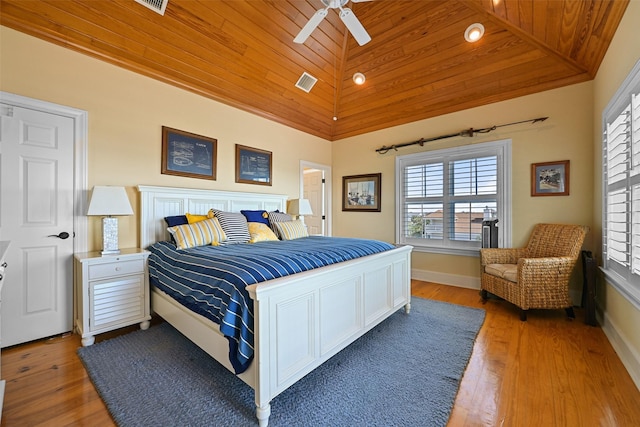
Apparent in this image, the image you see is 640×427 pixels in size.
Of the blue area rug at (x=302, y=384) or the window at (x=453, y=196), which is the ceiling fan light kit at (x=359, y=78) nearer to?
the window at (x=453, y=196)

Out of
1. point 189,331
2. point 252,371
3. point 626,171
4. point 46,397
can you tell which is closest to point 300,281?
point 252,371

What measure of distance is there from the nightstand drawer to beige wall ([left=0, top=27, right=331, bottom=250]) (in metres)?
0.48

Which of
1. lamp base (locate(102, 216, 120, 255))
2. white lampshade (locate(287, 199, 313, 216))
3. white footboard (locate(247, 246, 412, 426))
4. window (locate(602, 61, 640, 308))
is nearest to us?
white footboard (locate(247, 246, 412, 426))

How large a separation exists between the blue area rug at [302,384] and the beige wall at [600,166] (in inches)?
38.8

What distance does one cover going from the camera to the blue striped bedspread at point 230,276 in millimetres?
1450

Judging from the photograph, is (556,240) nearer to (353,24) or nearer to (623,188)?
(623,188)

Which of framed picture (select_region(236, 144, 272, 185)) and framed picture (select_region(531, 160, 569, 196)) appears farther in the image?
framed picture (select_region(236, 144, 272, 185))

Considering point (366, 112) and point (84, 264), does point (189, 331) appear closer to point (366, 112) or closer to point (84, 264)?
point (84, 264)

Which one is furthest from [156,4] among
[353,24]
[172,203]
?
[172,203]

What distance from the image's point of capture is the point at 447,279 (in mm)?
4051

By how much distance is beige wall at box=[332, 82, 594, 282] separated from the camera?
120 inches

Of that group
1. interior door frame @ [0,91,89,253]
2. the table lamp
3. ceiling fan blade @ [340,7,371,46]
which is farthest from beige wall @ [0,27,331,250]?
ceiling fan blade @ [340,7,371,46]

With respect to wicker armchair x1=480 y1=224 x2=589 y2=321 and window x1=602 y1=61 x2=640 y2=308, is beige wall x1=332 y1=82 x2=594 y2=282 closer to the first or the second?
wicker armchair x1=480 y1=224 x2=589 y2=321

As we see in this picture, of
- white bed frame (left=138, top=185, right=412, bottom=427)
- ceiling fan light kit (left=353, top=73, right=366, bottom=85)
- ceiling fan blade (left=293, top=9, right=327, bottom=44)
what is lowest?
white bed frame (left=138, top=185, right=412, bottom=427)
